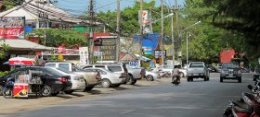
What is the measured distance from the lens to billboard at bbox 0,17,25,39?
141 feet

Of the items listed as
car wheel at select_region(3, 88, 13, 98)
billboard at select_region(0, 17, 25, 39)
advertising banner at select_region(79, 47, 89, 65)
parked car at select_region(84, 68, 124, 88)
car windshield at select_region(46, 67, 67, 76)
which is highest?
billboard at select_region(0, 17, 25, 39)

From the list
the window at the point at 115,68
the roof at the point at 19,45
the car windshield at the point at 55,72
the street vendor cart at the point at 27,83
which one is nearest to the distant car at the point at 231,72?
the window at the point at 115,68

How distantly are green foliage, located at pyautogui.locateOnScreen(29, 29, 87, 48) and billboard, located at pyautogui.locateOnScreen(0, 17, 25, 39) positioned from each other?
20349mm

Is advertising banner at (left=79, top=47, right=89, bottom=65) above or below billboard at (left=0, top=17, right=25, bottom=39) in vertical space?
below

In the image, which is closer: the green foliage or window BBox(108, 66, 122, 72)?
window BBox(108, 66, 122, 72)

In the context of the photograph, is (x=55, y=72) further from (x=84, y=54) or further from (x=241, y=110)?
(x=84, y=54)

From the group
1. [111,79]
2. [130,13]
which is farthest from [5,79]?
[130,13]

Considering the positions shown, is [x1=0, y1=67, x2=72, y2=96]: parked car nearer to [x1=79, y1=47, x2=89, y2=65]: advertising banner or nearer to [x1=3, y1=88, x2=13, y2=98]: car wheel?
[x1=3, y1=88, x2=13, y2=98]: car wheel

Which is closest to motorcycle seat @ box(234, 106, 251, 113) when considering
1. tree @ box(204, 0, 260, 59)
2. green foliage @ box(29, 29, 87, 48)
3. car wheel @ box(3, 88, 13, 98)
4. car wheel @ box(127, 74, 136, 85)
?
tree @ box(204, 0, 260, 59)

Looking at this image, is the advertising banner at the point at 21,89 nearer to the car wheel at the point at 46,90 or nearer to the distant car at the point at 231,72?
the car wheel at the point at 46,90

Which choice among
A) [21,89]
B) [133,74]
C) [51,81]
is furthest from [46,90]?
[133,74]

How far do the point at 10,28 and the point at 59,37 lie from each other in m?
26.4

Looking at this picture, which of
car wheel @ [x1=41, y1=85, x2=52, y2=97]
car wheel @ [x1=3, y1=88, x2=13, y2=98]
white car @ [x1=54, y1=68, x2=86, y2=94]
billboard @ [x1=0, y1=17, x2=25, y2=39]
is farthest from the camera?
billboard @ [x1=0, y1=17, x2=25, y2=39]

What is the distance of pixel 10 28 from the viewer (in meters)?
44.2
